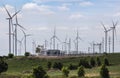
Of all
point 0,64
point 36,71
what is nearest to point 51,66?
point 0,64

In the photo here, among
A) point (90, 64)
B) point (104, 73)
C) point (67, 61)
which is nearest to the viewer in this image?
point (104, 73)

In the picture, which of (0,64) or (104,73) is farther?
(0,64)

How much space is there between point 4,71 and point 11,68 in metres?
25.8

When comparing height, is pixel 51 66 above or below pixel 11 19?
below

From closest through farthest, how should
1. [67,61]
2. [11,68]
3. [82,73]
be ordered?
[82,73] < [11,68] < [67,61]

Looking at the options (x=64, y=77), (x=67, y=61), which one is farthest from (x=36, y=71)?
(x=67, y=61)

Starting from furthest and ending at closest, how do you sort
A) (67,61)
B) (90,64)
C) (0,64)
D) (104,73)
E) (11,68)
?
(67,61) → (11,68) → (90,64) → (0,64) → (104,73)

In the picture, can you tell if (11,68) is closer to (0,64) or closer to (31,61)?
(31,61)

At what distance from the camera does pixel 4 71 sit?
160 m

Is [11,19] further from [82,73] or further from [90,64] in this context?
[82,73]

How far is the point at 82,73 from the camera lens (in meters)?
122

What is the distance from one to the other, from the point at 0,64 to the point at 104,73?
5099 cm

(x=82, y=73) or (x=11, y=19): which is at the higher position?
(x=11, y=19)

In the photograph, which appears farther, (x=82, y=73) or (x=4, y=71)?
(x=4, y=71)
